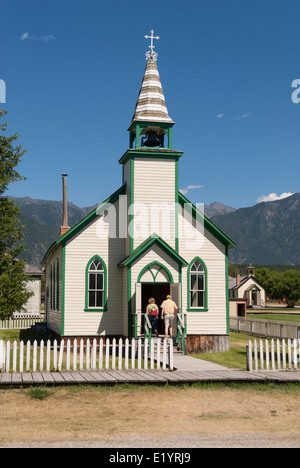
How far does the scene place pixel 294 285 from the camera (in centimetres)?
10531

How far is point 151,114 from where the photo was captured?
80.4ft

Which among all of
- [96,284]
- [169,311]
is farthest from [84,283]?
[169,311]

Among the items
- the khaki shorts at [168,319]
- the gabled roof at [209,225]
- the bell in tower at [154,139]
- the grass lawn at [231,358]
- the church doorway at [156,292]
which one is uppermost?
the bell in tower at [154,139]

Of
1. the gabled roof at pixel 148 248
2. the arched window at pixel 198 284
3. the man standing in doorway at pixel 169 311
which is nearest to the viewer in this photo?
the man standing in doorway at pixel 169 311

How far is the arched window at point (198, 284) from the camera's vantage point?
24.3 metres

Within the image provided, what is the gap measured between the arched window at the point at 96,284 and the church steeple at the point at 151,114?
18.4 ft

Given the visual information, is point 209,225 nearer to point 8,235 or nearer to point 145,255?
point 145,255

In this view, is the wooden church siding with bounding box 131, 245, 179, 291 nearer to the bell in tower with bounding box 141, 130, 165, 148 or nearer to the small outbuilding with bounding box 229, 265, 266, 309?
the bell in tower with bounding box 141, 130, 165, 148

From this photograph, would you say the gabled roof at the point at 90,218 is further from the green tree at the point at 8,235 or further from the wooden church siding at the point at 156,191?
the green tree at the point at 8,235

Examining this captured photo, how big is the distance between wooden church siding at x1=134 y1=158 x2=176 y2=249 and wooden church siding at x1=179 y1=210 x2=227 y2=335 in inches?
35.5

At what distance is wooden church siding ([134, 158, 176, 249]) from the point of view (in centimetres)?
2350

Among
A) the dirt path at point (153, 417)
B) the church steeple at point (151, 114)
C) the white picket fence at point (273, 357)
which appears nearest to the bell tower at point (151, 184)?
the church steeple at point (151, 114)

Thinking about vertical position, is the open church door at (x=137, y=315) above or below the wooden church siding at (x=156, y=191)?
below

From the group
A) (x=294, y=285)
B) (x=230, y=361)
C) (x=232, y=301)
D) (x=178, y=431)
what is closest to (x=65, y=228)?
(x=230, y=361)
